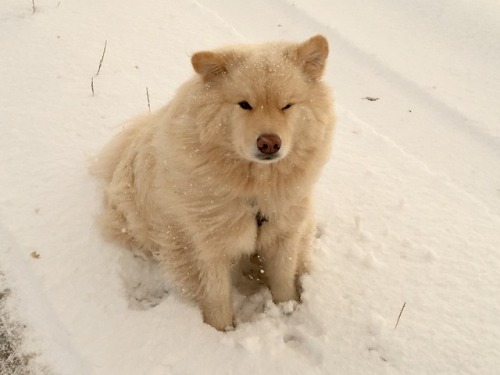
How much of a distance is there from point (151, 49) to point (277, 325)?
380 cm

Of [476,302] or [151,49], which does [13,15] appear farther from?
Result: [476,302]

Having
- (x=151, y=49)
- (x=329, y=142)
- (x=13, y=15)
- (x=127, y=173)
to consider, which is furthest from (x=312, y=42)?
(x=13, y=15)

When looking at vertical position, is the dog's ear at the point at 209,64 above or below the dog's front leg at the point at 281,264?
above

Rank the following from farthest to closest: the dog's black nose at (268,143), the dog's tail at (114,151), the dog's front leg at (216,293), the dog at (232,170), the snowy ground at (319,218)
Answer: the dog's tail at (114,151) → the dog's front leg at (216,293) → the snowy ground at (319,218) → the dog at (232,170) → the dog's black nose at (268,143)

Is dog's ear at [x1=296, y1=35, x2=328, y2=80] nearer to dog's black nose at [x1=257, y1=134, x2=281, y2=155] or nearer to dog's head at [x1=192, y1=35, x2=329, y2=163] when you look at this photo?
dog's head at [x1=192, y1=35, x2=329, y2=163]

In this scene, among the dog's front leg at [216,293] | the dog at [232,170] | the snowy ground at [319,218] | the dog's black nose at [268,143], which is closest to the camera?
the dog's black nose at [268,143]

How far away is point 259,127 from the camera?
6.63 feet

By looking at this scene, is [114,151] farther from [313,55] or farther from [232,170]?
[313,55]

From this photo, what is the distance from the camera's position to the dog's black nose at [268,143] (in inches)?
78.7

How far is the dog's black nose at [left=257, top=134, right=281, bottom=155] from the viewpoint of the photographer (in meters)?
2.00

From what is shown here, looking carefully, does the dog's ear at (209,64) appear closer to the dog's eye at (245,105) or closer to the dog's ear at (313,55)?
the dog's eye at (245,105)

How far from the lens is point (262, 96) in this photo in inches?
81.4

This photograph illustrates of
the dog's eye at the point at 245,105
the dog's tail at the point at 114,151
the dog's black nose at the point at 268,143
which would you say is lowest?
the dog's tail at the point at 114,151

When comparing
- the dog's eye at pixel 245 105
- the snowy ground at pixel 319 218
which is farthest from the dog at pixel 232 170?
the snowy ground at pixel 319 218
